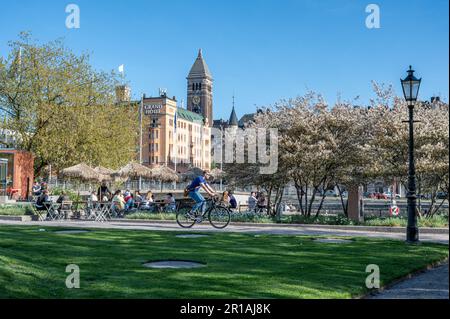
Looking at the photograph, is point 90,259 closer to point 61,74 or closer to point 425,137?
point 425,137

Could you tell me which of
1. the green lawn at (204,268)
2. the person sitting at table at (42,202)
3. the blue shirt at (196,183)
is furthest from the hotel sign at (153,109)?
the green lawn at (204,268)

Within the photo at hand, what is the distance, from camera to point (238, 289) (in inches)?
287

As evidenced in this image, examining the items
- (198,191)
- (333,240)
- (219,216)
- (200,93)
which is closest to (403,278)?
(333,240)

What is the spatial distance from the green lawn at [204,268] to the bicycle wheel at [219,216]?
3150 mm

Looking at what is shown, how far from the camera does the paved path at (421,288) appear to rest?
297 inches

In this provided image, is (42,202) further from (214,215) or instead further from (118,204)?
(214,215)

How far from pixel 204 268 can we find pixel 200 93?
7410 inches

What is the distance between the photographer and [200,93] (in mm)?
195500

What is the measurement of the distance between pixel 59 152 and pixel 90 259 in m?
34.6

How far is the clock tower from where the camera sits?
634 feet

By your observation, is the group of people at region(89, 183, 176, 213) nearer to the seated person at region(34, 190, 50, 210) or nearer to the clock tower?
the seated person at region(34, 190, 50, 210)

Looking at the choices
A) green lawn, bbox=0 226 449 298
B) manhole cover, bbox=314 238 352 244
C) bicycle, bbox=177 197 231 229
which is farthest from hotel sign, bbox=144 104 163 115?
manhole cover, bbox=314 238 352 244

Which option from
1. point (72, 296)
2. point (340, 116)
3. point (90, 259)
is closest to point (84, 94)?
point (340, 116)
